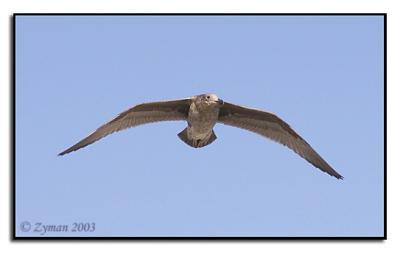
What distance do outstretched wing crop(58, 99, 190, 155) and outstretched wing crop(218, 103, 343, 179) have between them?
2.25ft

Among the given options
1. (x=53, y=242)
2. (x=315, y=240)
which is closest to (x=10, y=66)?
(x=53, y=242)

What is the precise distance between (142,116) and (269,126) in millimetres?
2045

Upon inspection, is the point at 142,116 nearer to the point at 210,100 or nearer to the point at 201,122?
the point at 201,122

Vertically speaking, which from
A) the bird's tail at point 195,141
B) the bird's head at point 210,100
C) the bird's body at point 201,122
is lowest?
the bird's tail at point 195,141

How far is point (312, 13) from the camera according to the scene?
10.4 metres

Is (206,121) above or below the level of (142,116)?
below

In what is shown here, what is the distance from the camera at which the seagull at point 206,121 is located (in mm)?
12602

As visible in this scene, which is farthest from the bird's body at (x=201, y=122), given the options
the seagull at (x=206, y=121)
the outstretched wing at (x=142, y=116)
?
the outstretched wing at (x=142, y=116)

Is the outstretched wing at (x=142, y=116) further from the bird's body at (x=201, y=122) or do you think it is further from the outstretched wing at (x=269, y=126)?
the outstretched wing at (x=269, y=126)

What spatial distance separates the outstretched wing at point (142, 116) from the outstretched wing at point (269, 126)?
0.69 meters

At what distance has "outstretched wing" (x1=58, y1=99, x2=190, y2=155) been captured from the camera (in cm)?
1273

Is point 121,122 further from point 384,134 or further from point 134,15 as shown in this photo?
point 384,134

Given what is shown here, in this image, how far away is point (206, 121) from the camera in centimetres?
1264

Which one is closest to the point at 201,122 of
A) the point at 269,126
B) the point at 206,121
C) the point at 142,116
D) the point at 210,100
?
the point at 206,121
